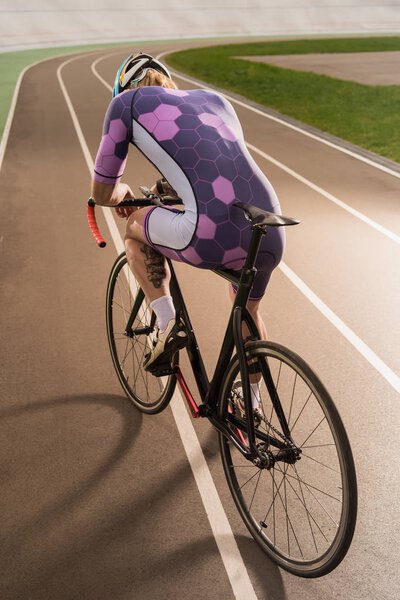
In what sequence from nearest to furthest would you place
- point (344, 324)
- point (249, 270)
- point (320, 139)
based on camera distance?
point (249, 270)
point (344, 324)
point (320, 139)

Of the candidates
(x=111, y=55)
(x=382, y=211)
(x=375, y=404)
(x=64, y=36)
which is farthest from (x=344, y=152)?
(x=64, y=36)

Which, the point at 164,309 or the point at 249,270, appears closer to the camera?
the point at 249,270

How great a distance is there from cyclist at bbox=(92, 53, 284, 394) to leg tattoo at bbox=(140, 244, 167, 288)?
182mm

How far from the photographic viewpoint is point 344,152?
1382 centimetres

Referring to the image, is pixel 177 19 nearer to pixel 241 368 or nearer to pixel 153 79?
pixel 153 79

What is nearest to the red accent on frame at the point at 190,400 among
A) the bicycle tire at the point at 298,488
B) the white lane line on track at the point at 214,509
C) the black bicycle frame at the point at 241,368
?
the black bicycle frame at the point at 241,368

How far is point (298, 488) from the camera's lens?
13.4 feet

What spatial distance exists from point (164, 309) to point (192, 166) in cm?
89

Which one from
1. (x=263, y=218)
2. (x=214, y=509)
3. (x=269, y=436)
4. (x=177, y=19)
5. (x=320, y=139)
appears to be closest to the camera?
(x=263, y=218)

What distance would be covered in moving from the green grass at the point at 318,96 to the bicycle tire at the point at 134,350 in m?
9.14

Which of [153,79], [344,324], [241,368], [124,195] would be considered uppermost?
[153,79]

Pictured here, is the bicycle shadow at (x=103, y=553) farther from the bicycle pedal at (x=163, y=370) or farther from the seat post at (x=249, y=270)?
the seat post at (x=249, y=270)

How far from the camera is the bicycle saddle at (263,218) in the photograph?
3119mm

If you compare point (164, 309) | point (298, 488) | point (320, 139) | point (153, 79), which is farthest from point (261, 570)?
point (320, 139)
